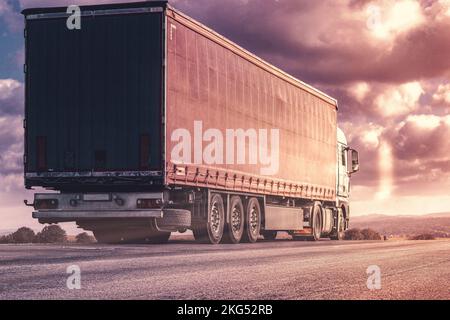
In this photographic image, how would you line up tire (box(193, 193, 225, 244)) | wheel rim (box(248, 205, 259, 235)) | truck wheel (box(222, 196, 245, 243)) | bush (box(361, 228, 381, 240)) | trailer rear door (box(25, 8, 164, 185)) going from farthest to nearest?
bush (box(361, 228, 381, 240)) → wheel rim (box(248, 205, 259, 235)) → truck wheel (box(222, 196, 245, 243)) → tire (box(193, 193, 225, 244)) → trailer rear door (box(25, 8, 164, 185))

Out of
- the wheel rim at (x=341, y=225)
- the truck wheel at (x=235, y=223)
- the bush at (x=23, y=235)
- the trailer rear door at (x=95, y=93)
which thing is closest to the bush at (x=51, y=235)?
the bush at (x=23, y=235)

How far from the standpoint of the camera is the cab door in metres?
31.7

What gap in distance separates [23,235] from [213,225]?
13231 millimetres

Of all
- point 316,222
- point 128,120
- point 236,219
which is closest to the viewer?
point 128,120

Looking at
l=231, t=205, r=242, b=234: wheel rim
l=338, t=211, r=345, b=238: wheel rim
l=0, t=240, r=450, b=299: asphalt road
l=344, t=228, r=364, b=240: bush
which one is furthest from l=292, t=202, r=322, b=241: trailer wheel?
l=0, t=240, r=450, b=299: asphalt road

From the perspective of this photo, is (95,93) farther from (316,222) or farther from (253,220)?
(316,222)

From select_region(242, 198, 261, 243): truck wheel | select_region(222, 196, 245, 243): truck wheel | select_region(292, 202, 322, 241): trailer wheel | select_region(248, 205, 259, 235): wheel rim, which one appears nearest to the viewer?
select_region(222, 196, 245, 243): truck wheel

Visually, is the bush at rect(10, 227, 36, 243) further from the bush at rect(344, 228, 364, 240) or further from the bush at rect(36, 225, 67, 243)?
the bush at rect(344, 228, 364, 240)

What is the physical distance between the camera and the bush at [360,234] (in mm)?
41219

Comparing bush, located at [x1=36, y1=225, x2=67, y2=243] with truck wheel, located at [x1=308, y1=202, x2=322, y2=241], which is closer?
truck wheel, located at [x1=308, y1=202, x2=322, y2=241]

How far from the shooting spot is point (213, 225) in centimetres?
2059

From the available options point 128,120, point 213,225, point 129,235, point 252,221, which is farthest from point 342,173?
point 128,120

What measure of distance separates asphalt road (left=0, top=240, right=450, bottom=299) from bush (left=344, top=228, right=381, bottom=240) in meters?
26.0

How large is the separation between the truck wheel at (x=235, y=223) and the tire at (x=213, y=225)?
51 cm
